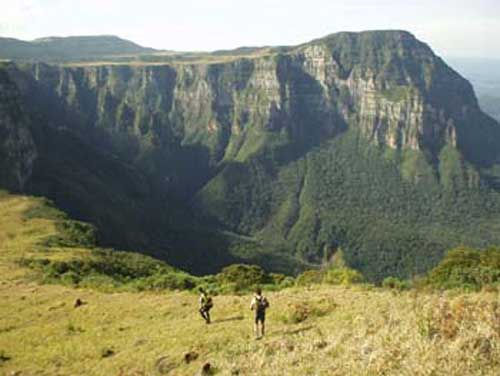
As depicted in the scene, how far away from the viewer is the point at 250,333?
31.4m

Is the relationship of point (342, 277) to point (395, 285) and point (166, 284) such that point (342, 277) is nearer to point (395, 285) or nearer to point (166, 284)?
point (395, 285)

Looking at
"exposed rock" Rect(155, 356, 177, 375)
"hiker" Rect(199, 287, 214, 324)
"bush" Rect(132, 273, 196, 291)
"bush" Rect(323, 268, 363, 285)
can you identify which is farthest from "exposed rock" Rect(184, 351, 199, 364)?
"bush" Rect(323, 268, 363, 285)

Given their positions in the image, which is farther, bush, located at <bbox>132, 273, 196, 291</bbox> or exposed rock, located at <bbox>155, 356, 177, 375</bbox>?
bush, located at <bbox>132, 273, 196, 291</bbox>

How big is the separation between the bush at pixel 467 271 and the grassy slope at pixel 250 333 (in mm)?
4891

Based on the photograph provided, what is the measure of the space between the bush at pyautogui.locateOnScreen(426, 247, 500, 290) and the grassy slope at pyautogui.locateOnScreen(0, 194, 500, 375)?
16.0 ft

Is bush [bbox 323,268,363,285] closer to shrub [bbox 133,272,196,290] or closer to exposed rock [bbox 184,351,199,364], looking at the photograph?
shrub [bbox 133,272,196,290]

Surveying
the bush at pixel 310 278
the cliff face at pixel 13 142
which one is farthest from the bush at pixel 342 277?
the cliff face at pixel 13 142

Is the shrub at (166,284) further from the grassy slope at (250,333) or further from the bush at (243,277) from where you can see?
the grassy slope at (250,333)

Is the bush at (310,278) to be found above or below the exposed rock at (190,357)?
below

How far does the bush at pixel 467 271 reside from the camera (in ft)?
126

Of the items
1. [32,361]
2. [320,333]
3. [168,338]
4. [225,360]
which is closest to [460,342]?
[320,333]

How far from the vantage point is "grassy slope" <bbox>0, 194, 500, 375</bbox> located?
61.0 feet

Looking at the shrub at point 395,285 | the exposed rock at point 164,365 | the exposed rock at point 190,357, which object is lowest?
the shrub at point 395,285

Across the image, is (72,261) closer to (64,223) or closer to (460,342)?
(64,223)
